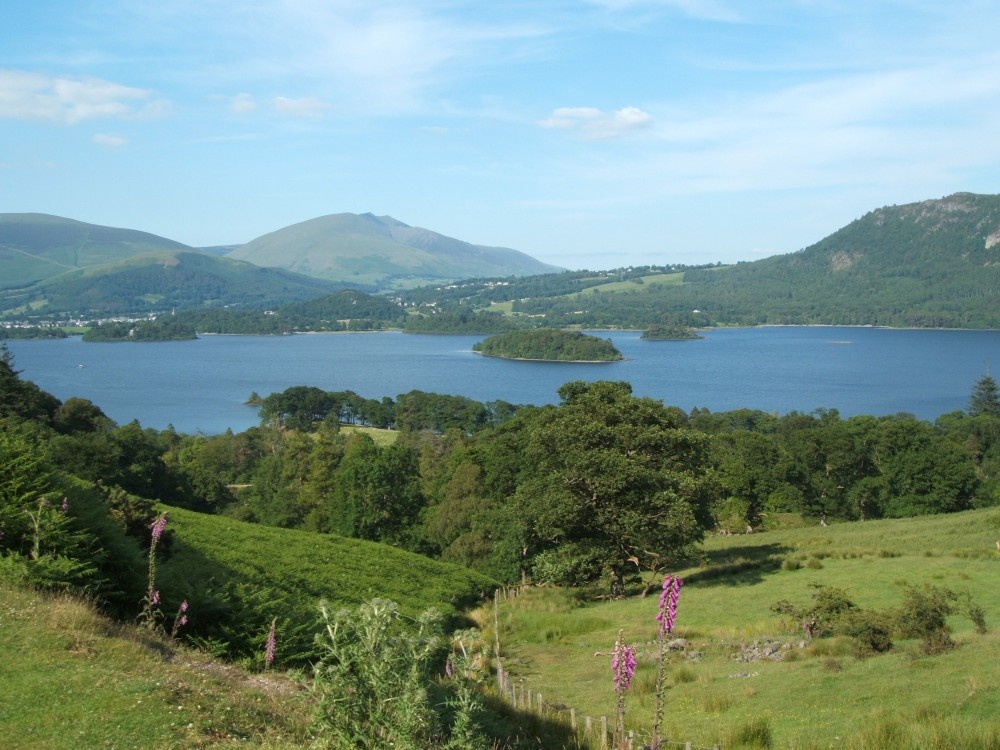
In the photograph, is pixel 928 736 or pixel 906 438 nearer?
pixel 928 736

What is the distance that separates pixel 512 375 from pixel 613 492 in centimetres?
12317

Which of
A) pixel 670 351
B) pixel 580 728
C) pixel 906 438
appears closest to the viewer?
pixel 580 728

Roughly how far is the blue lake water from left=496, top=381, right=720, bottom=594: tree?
244 feet

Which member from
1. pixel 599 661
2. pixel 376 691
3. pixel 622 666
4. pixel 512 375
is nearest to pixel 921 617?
pixel 599 661

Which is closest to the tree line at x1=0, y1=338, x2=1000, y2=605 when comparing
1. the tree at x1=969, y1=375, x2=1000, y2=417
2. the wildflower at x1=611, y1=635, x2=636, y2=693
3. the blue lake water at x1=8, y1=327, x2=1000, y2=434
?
the wildflower at x1=611, y1=635, x2=636, y2=693

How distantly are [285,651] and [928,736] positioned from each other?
650 centimetres

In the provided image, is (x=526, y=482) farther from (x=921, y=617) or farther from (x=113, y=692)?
(x=113, y=692)

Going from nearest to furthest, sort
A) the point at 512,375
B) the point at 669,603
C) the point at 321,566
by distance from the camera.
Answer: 1. the point at 669,603
2. the point at 321,566
3. the point at 512,375

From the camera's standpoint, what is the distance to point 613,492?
23000 millimetres

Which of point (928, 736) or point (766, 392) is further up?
point (928, 736)

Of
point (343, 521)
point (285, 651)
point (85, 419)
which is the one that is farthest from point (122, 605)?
point (85, 419)

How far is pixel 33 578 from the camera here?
26.2 ft

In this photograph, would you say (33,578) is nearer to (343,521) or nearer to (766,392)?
(343,521)

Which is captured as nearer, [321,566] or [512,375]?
[321,566]
